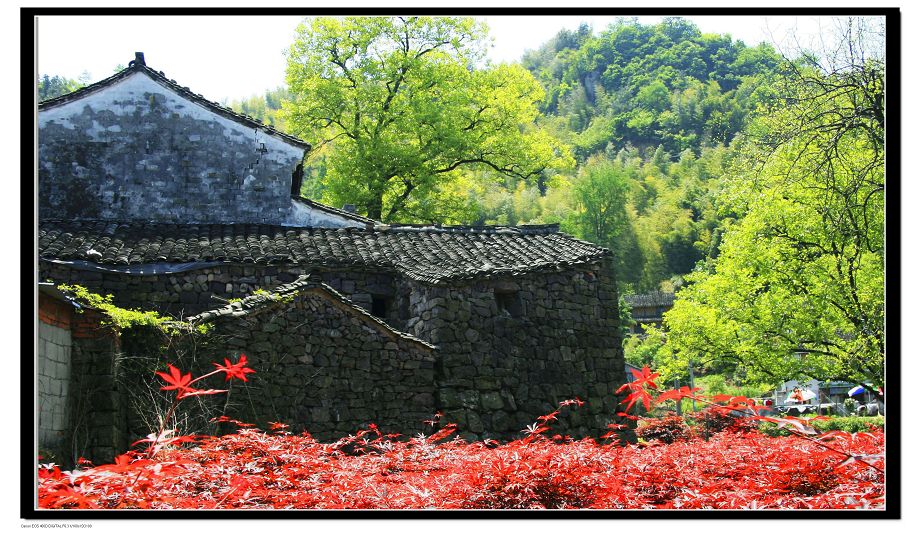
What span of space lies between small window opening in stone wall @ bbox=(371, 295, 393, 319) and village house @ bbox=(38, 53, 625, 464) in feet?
0.12

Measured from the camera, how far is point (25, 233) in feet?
21.3

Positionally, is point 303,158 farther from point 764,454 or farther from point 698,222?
point 698,222

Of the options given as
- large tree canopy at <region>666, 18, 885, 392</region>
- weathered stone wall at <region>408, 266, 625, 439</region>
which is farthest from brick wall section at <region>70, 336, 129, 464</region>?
large tree canopy at <region>666, 18, 885, 392</region>

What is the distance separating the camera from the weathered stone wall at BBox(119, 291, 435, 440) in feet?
34.0

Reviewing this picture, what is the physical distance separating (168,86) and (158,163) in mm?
1321

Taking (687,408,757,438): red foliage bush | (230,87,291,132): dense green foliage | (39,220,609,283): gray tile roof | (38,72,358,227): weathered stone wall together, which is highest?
(230,87,291,132): dense green foliage

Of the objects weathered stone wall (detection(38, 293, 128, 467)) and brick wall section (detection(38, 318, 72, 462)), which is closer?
brick wall section (detection(38, 318, 72, 462))

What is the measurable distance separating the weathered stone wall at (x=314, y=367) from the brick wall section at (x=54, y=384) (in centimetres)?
88

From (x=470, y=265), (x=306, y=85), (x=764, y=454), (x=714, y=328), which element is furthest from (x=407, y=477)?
(x=306, y=85)

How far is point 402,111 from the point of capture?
25938mm

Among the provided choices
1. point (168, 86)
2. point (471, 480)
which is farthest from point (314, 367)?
point (168, 86)

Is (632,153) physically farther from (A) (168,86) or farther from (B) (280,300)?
(B) (280,300)

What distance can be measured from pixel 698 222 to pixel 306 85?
3360 cm

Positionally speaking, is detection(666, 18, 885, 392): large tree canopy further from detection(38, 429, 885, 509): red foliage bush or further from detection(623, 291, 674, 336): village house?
detection(623, 291, 674, 336): village house
